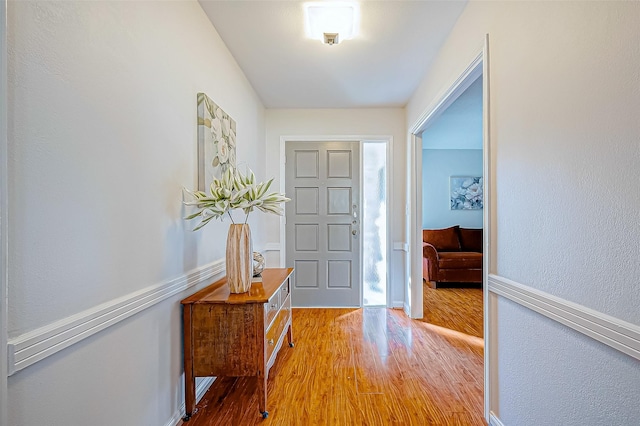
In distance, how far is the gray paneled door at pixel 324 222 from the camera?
12.6 feet

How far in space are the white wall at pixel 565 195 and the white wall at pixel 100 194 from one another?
1612 millimetres

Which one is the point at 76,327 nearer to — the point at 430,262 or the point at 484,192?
the point at 484,192

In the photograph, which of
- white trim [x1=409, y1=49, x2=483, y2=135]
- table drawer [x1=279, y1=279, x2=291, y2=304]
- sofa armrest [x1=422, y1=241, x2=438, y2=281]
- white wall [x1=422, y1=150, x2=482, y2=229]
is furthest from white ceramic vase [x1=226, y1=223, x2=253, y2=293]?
white wall [x1=422, y1=150, x2=482, y2=229]

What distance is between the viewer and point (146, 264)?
1406 millimetres

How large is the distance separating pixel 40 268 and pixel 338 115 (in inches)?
133

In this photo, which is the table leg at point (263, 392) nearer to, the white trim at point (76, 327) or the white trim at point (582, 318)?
the white trim at point (76, 327)

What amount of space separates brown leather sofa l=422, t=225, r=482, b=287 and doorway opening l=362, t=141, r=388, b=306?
1480 mm

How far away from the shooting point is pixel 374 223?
3953mm

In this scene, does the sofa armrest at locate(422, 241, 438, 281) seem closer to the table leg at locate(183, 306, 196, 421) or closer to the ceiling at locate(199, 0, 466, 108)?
the ceiling at locate(199, 0, 466, 108)

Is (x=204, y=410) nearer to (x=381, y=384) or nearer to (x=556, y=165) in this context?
(x=381, y=384)

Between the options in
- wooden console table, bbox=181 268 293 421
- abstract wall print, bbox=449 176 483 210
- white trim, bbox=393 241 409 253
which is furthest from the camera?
abstract wall print, bbox=449 176 483 210

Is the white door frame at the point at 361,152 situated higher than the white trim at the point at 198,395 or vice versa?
the white door frame at the point at 361,152

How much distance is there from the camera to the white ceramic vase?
1799mm

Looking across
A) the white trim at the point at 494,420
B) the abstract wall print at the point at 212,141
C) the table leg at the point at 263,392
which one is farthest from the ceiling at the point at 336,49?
the white trim at the point at 494,420
